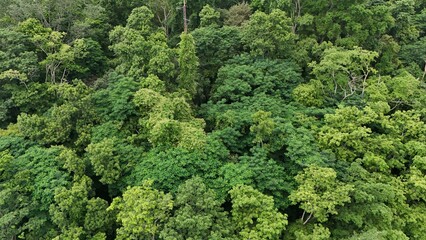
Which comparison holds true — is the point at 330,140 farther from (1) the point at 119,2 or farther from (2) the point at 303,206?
(1) the point at 119,2

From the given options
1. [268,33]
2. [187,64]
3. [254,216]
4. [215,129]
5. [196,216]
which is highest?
[268,33]

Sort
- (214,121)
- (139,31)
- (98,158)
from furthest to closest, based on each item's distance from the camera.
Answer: (139,31) < (214,121) < (98,158)

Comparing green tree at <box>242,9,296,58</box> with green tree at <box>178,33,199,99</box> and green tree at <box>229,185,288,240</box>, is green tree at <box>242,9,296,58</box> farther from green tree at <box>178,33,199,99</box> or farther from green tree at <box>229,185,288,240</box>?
green tree at <box>229,185,288,240</box>

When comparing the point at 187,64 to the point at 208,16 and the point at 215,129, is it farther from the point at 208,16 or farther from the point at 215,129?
the point at 208,16

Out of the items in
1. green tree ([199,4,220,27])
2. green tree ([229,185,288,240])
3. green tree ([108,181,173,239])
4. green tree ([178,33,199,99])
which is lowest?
green tree ([229,185,288,240])

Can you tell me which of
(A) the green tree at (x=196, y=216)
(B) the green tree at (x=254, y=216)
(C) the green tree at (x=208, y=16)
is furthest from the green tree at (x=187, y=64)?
(B) the green tree at (x=254, y=216)

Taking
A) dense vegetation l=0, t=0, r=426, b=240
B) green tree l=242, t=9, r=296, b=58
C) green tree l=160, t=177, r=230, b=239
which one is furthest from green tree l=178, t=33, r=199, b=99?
green tree l=160, t=177, r=230, b=239

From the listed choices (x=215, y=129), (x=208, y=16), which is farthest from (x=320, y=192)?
(x=208, y=16)

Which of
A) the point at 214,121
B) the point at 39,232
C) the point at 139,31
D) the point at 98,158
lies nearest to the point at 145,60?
the point at 139,31
